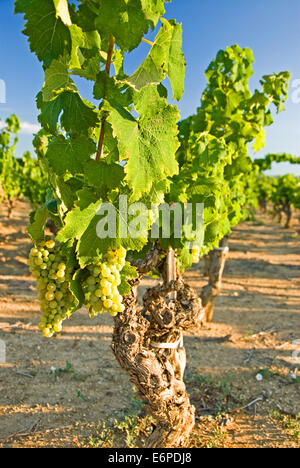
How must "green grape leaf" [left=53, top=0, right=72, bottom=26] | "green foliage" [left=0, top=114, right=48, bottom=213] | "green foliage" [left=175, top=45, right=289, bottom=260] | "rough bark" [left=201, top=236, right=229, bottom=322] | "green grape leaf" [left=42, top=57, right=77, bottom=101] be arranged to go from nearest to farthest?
"green grape leaf" [left=53, top=0, right=72, bottom=26], "green grape leaf" [left=42, top=57, right=77, bottom=101], "green foliage" [left=175, top=45, right=289, bottom=260], "rough bark" [left=201, top=236, right=229, bottom=322], "green foliage" [left=0, top=114, right=48, bottom=213]

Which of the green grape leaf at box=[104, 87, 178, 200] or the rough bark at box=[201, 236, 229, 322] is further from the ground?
the green grape leaf at box=[104, 87, 178, 200]

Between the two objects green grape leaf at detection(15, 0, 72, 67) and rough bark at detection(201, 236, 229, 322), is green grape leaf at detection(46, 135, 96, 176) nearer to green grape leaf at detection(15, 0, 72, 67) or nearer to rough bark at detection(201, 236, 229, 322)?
green grape leaf at detection(15, 0, 72, 67)

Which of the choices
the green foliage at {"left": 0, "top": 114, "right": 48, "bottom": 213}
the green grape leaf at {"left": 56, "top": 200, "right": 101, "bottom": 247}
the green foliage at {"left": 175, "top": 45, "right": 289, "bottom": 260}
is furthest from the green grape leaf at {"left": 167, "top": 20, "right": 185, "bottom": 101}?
the green foliage at {"left": 0, "top": 114, "right": 48, "bottom": 213}

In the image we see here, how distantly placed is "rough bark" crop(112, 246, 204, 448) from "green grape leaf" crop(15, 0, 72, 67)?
1.66 meters

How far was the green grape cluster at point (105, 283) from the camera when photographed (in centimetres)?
163

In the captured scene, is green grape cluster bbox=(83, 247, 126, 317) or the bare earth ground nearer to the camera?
green grape cluster bbox=(83, 247, 126, 317)

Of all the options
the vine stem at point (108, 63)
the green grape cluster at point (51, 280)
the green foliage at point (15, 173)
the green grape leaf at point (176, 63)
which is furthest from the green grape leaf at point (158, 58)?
the green foliage at point (15, 173)

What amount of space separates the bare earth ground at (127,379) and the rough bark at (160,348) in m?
0.51

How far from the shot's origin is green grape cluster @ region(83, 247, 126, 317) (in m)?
1.63

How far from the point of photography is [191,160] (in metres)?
3.41

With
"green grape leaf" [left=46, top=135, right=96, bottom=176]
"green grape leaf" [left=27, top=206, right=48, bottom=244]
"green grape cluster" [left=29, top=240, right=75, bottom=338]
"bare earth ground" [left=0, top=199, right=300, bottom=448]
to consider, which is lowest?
"bare earth ground" [left=0, top=199, right=300, bottom=448]

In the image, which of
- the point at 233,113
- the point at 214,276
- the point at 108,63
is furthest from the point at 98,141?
the point at 214,276

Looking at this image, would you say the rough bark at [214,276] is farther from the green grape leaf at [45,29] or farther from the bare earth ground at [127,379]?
the green grape leaf at [45,29]

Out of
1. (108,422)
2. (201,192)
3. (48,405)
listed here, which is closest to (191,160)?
(201,192)
